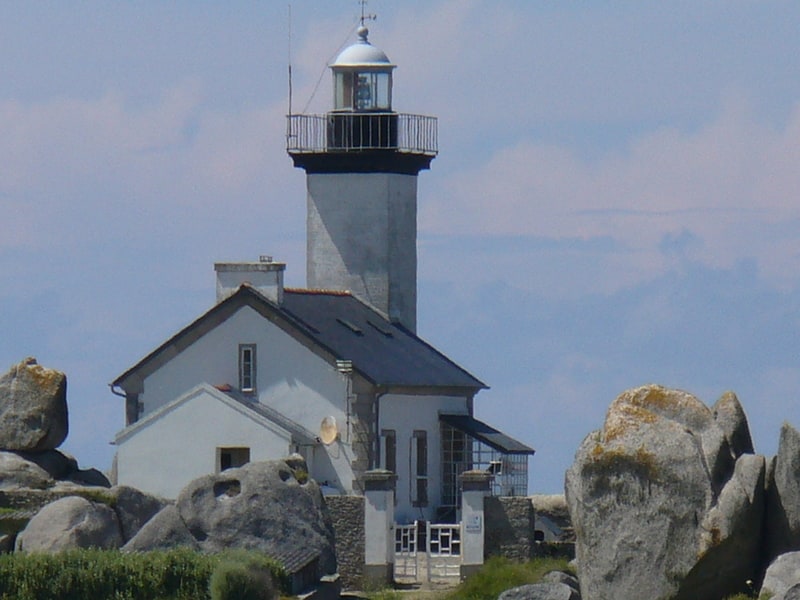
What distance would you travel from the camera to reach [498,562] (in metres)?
33.7

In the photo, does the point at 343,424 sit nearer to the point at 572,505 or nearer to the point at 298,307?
the point at 298,307

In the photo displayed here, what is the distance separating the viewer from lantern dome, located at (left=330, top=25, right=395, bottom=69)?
4644cm

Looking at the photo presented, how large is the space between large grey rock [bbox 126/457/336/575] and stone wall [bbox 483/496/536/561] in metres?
2.64

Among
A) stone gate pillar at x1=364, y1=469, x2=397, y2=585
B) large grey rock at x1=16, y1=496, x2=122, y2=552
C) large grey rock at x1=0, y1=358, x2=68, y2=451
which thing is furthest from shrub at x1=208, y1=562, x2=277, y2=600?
large grey rock at x1=0, y1=358, x2=68, y2=451

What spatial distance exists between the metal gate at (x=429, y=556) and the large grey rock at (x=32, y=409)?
6870mm

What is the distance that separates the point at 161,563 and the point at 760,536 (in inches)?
288

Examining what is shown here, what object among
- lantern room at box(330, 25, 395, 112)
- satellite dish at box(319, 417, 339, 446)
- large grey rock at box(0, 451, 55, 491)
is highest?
lantern room at box(330, 25, 395, 112)

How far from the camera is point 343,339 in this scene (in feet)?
139

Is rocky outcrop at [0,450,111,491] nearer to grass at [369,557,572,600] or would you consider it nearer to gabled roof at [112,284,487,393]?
gabled roof at [112,284,487,393]

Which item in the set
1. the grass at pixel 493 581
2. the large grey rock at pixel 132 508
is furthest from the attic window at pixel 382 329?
the grass at pixel 493 581

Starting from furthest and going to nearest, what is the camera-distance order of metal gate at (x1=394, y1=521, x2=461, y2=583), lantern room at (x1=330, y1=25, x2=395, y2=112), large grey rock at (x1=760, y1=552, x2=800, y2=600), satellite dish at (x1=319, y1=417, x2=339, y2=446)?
1. lantern room at (x1=330, y1=25, x2=395, y2=112)
2. satellite dish at (x1=319, y1=417, x2=339, y2=446)
3. metal gate at (x1=394, y1=521, x2=461, y2=583)
4. large grey rock at (x1=760, y1=552, x2=800, y2=600)

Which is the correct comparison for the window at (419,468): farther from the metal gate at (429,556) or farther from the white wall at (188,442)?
the metal gate at (429,556)

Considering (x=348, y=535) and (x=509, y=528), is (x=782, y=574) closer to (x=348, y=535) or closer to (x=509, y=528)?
(x=509, y=528)

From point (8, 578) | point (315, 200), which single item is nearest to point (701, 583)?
point (8, 578)
